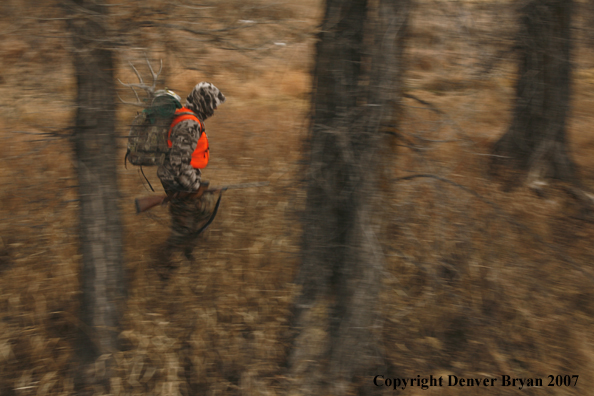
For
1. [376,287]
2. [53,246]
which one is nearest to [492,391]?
[376,287]

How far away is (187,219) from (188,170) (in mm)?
789

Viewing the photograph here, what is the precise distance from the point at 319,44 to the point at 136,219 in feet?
10.9

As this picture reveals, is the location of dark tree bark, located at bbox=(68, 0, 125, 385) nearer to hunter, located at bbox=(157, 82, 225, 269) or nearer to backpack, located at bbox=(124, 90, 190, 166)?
backpack, located at bbox=(124, 90, 190, 166)

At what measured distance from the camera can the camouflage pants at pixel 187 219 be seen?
4539mm

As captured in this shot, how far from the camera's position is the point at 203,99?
165 inches

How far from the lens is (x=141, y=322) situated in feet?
14.0

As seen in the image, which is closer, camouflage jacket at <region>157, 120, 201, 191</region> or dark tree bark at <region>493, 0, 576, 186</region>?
camouflage jacket at <region>157, 120, 201, 191</region>

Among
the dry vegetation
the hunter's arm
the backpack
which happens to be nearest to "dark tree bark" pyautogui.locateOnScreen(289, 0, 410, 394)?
the dry vegetation

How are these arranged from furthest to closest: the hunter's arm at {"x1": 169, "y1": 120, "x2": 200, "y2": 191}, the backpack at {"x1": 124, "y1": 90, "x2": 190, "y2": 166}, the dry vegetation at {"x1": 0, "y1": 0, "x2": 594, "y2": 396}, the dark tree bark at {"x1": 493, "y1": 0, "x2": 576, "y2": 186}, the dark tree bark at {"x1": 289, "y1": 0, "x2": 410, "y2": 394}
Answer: the dark tree bark at {"x1": 493, "y1": 0, "x2": 576, "y2": 186}, the hunter's arm at {"x1": 169, "y1": 120, "x2": 200, "y2": 191}, the backpack at {"x1": 124, "y1": 90, "x2": 190, "y2": 166}, the dry vegetation at {"x1": 0, "y1": 0, "x2": 594, "y2": 396}, the dark tree bark at {"x1": 289, "y1": 0, "x2": 410, "y2": 394}

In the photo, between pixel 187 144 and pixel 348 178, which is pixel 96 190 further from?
pixel 348 178

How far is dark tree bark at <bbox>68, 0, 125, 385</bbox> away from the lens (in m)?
3.22

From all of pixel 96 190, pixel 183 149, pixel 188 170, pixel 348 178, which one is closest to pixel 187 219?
pixel 188 170

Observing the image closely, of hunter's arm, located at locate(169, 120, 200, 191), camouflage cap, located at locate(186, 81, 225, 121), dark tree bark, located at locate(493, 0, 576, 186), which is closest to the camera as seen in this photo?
hunter's arm, located at locate(169, 120, 200, 191)

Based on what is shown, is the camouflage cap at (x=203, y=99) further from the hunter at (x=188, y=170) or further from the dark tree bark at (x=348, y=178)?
the dark tree bark at (x=348, y=178)
